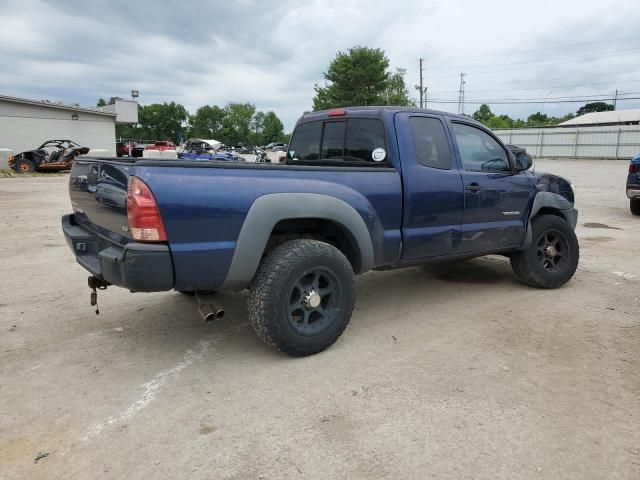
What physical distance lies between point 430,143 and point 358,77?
151ft

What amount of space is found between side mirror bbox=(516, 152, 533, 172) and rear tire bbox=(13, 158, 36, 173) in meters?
23.1

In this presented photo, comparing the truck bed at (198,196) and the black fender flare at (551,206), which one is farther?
the black fender flare at (551,206)

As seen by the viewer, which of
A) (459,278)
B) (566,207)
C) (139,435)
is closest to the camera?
(139,435)

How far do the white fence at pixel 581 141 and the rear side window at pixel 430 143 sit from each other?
32.9m

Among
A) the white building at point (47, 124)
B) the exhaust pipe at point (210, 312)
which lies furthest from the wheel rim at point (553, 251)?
the white building at point (47, 124)

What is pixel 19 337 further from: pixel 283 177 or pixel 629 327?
pixel 629 327

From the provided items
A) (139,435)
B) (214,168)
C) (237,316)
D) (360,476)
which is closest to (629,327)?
(360,476)

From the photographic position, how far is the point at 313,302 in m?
3.48

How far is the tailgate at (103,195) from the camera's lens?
301 cm

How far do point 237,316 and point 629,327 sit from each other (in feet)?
11.2

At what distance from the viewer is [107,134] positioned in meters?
35.3

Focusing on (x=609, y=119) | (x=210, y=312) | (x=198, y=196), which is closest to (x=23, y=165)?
(x=210, y=312)

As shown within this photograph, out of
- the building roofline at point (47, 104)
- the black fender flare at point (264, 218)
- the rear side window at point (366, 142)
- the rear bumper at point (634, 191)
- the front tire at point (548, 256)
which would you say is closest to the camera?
the black fender flare at point (264, 218)

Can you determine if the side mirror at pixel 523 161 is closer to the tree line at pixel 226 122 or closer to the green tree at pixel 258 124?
the tree line at pixel 226 122
